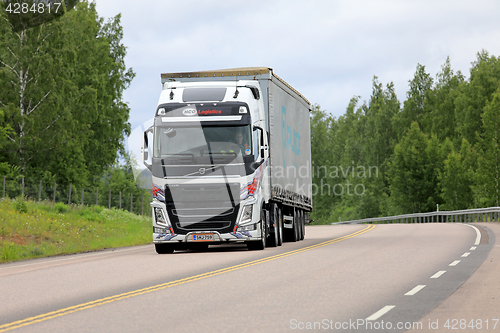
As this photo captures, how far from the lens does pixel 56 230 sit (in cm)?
2603

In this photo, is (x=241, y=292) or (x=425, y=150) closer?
(x=241, y=292)

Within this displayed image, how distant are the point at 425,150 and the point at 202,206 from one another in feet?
200

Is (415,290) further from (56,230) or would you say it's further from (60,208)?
(60,208)

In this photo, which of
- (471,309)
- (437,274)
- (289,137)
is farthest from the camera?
(289,137)

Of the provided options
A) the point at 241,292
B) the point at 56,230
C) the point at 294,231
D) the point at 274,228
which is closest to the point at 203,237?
the point at 274,228

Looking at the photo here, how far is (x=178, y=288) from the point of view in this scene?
405 inches

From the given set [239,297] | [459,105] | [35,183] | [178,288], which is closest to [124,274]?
[178,288]

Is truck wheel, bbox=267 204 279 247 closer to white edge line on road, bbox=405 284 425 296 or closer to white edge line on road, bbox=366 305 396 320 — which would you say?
white edge line on road, bbox=405 284 425 296

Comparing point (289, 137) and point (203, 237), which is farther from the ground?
point (289, 137)

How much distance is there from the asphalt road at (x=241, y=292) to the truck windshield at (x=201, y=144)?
2603 mm

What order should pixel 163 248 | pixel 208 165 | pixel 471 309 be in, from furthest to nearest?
pixel 163 248 → pixel 208 165 → pixel 471 309

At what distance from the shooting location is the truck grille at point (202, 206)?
55.7 feet

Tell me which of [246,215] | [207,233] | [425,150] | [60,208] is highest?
[425,150]

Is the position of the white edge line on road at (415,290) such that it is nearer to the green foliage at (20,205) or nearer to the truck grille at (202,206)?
the truck grille at (202,206)
